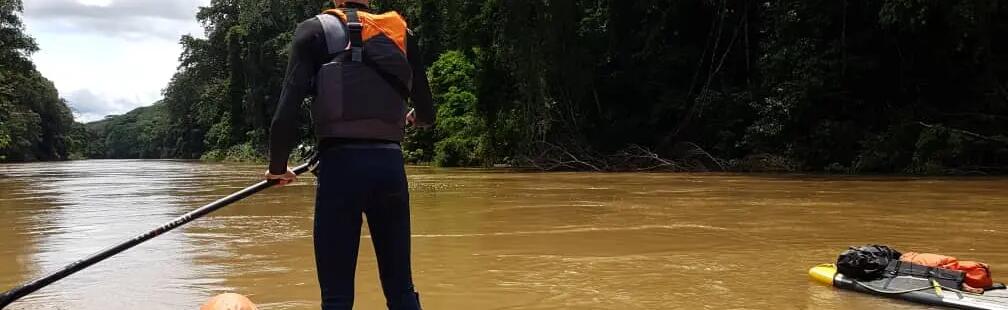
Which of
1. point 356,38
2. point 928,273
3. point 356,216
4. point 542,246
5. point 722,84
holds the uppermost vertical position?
point 722,84

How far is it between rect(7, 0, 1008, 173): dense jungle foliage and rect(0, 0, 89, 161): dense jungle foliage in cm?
1674

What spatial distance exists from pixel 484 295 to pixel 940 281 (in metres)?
2.28

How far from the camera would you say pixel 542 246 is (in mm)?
5977

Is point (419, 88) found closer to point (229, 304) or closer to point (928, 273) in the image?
point (229, 304)

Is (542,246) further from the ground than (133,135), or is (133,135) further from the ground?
(133,135)

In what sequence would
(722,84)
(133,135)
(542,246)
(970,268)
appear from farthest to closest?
(133,135)
(722,84)
(542,246)
(970,268)

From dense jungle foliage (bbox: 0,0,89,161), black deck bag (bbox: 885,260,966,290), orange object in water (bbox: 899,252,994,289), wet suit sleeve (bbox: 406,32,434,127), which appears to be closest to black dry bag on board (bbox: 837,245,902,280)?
black deck bag (bbox: 885,260,966,290)

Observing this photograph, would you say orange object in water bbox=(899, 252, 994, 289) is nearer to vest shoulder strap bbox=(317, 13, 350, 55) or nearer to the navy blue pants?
the navy blue pants

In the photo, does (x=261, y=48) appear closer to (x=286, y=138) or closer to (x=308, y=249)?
(x=308, y=249)

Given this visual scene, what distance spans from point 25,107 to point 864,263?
5459 cm

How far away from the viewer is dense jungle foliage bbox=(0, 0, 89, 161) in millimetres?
37625

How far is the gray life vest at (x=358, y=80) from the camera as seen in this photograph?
7.70ft

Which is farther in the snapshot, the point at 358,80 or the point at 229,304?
the point at 229,304

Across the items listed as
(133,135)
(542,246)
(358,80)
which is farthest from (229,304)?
(133,135)
